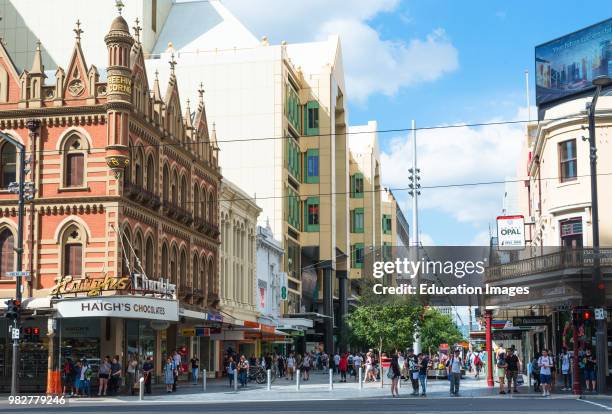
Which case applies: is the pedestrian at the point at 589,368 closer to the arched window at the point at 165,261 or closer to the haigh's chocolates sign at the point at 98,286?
the haigh's chocolates sign at the point at 98,286

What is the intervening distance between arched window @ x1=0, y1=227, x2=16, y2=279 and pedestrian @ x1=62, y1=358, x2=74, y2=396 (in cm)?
569

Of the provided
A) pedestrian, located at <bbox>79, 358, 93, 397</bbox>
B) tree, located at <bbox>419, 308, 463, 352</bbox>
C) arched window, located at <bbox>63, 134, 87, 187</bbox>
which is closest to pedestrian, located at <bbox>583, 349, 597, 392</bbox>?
pedestrian, located at <bbox>79, 358, 93, 397</bbox>

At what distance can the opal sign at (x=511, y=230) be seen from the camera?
183 feet

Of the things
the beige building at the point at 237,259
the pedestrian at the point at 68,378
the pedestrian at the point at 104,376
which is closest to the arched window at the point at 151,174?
the pedestrian at the point at 68,378

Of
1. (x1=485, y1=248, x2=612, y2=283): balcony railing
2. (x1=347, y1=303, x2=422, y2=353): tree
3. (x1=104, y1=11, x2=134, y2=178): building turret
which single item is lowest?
(x1=347, y1=303, x2=422, y2=353): tree

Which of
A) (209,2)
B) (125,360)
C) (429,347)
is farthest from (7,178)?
(429,347)

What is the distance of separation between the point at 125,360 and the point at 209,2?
5315cm

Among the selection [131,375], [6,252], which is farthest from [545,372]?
[6,252]

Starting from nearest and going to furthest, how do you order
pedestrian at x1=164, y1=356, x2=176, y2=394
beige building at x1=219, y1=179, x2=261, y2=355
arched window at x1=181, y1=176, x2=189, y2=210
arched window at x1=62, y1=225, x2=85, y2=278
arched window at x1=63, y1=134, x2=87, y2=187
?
pedestrian at x1=164, y1=356, x2=176, y2=394, arched window at x1=62, y1=225, x2=85, y2=278, arched window at x1=63, y1=134, x2=87, y2=187, arched window at x1=181, y1=176, x2=189, y2=210, beige building at x1=219, y1=179, x2=261, y2=355

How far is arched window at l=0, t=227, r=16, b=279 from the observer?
42.2 m

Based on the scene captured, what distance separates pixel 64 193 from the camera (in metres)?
41.5

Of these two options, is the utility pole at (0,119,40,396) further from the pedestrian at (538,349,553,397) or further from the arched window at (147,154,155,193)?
the pedestrian at (538,349,553,397)

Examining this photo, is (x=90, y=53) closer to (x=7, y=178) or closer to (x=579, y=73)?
(x=7, y=178)

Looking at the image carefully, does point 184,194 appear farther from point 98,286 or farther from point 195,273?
point 98,286
